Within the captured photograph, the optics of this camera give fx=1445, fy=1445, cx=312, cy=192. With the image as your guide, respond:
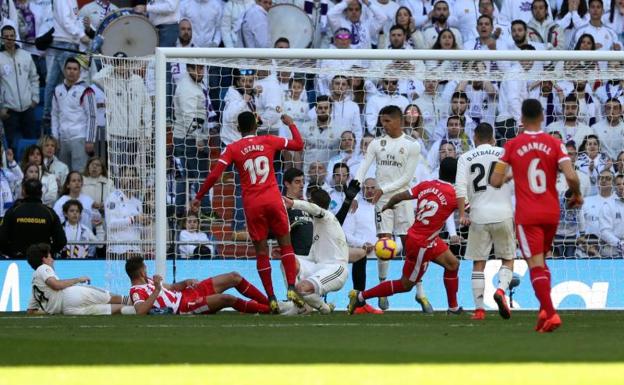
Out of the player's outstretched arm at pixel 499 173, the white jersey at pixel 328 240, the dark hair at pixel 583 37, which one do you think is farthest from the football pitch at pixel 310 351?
the dark hair at pixel 583 37

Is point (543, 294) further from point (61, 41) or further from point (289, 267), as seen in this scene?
point (61, 41)

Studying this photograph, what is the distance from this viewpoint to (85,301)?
15.2m

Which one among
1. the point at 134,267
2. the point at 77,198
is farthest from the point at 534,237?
the point at 77,198

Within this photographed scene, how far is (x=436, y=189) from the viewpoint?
14125mm

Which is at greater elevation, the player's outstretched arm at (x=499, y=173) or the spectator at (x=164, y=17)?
the spectator at (x=164, y=17)

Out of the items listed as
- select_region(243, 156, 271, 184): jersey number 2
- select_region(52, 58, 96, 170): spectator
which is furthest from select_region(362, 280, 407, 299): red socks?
select_region(52, 58, 96, 170): spectator

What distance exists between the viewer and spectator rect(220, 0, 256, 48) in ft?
69.6

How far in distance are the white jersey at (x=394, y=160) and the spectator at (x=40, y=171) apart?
539 cm

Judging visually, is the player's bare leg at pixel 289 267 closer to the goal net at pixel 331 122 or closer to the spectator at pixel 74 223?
the goal net at pixel 331 122

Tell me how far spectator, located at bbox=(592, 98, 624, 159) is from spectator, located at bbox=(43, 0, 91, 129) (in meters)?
7.28

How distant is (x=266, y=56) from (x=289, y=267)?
3.05 m

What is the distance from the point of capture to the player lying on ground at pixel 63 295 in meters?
15.2

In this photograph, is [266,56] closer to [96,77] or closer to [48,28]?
[96,77]

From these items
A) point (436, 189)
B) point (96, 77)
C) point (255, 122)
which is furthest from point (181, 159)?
point (436, 189)
